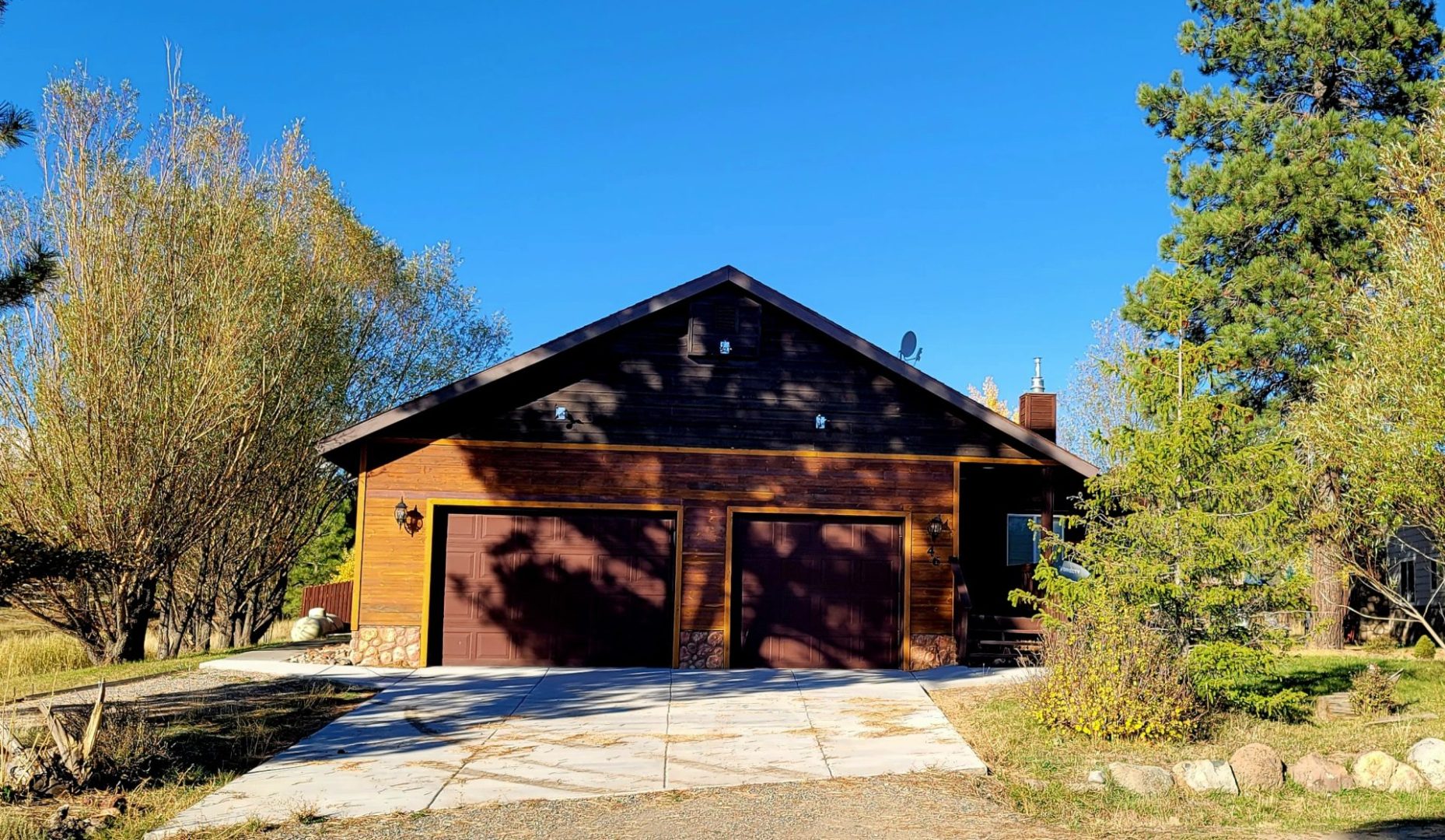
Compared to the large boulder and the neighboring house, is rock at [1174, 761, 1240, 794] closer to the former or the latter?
the large boulder

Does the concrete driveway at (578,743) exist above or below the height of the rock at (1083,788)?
below

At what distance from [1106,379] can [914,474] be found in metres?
21.4

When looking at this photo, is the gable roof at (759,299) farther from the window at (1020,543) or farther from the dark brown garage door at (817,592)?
the window at (1020,543)

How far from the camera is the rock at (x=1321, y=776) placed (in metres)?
9.01

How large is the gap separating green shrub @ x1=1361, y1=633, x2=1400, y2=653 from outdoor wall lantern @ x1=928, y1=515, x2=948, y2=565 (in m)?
11.8

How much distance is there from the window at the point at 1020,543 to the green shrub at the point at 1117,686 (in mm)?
7611

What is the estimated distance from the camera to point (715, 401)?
53.5ft

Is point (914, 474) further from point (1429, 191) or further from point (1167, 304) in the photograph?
point (1429, 191)

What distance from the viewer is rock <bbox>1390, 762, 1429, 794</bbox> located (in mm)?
8969

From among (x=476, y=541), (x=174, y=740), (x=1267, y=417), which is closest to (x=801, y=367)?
(x=476, y=541)

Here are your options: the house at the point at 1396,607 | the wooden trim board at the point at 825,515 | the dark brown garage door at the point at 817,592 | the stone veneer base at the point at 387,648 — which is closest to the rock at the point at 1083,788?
the wooden trim board at the point at 825,515

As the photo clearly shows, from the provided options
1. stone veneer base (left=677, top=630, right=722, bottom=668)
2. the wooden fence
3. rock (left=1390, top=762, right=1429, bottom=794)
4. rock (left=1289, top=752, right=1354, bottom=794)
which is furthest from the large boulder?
rock (left=1390, top=762, right=1429, bottom=794)

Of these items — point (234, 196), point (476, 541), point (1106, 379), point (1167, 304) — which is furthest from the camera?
point (1106, 379)

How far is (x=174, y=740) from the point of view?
10242mm
